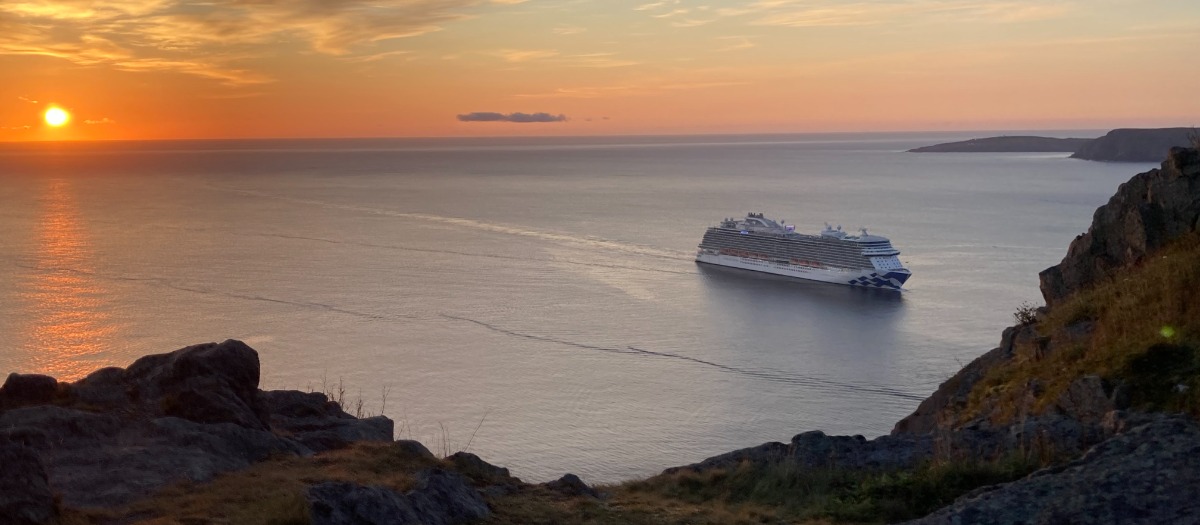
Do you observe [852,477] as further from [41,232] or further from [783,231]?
[41,232]

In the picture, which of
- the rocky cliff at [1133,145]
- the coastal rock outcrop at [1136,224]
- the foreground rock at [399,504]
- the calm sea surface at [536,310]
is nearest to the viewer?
the foreground rock at [399,504]

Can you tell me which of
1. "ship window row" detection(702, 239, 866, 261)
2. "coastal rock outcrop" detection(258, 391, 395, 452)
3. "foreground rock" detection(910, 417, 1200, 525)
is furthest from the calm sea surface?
"foreground rock" detection(910, 417, 1200, 525)

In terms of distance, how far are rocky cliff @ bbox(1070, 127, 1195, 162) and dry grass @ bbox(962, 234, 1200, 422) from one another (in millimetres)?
177102

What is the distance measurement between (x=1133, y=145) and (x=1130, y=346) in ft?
632

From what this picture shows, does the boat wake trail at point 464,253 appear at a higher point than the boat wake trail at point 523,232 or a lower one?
lower

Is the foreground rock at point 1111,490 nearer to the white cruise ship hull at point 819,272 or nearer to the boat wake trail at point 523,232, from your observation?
the white cruise ship hull at point 819,272

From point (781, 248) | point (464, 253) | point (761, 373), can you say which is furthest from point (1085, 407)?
point (781, 248)

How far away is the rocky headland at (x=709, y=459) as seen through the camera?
5609 mm

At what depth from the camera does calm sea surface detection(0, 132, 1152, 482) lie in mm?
27406

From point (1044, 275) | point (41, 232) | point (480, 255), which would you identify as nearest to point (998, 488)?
point (1044, 275)

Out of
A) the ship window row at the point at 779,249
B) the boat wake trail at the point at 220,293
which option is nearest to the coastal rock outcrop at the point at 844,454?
the boat wake trail at the point at 220,293

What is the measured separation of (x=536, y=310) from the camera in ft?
139

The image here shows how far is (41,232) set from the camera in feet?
226

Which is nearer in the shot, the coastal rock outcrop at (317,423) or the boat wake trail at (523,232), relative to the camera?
the coastal rock outcrop at (317,423)
